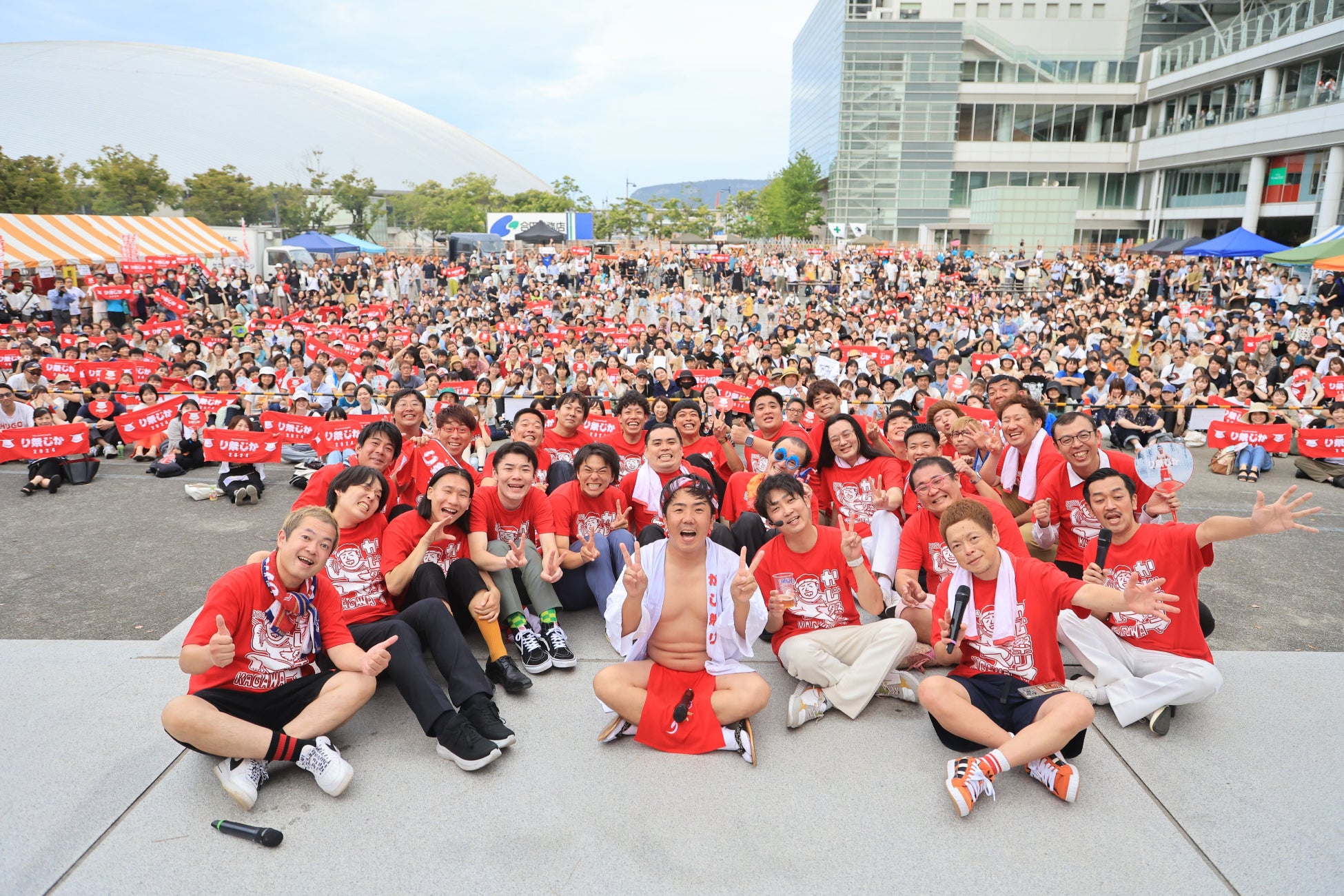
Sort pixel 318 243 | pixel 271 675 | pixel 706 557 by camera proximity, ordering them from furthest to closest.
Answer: pixel 318 243
pixel 706 557
pixel 271 675

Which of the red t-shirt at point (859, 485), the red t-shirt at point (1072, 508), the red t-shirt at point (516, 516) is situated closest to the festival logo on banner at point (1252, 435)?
the red t-shirt at point (1072, 508)

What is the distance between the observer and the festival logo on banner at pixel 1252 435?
916 centimetres

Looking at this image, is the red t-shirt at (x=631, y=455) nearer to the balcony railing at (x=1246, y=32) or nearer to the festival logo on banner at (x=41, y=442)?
the festival logo on banner at (x=41, y=442)

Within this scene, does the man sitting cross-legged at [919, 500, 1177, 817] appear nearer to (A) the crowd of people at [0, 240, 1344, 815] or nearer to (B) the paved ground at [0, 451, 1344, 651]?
(A) the crowd of people at [0, 240, 1344, 815]

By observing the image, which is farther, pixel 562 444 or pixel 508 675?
pixel 562 444

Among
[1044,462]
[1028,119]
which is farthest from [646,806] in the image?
[1028,119]

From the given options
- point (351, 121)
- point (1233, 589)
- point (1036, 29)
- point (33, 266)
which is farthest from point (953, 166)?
point (351, 121)

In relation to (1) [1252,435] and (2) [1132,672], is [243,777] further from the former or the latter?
(1) [1252,435]

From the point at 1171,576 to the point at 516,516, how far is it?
355 cm

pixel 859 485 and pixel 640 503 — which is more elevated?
pixel 859 485

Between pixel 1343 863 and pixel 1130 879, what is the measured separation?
2.70ft

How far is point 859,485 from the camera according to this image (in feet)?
18.2

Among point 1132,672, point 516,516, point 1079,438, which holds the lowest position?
point 1132,672

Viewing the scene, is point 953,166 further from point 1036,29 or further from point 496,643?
point 496,643
